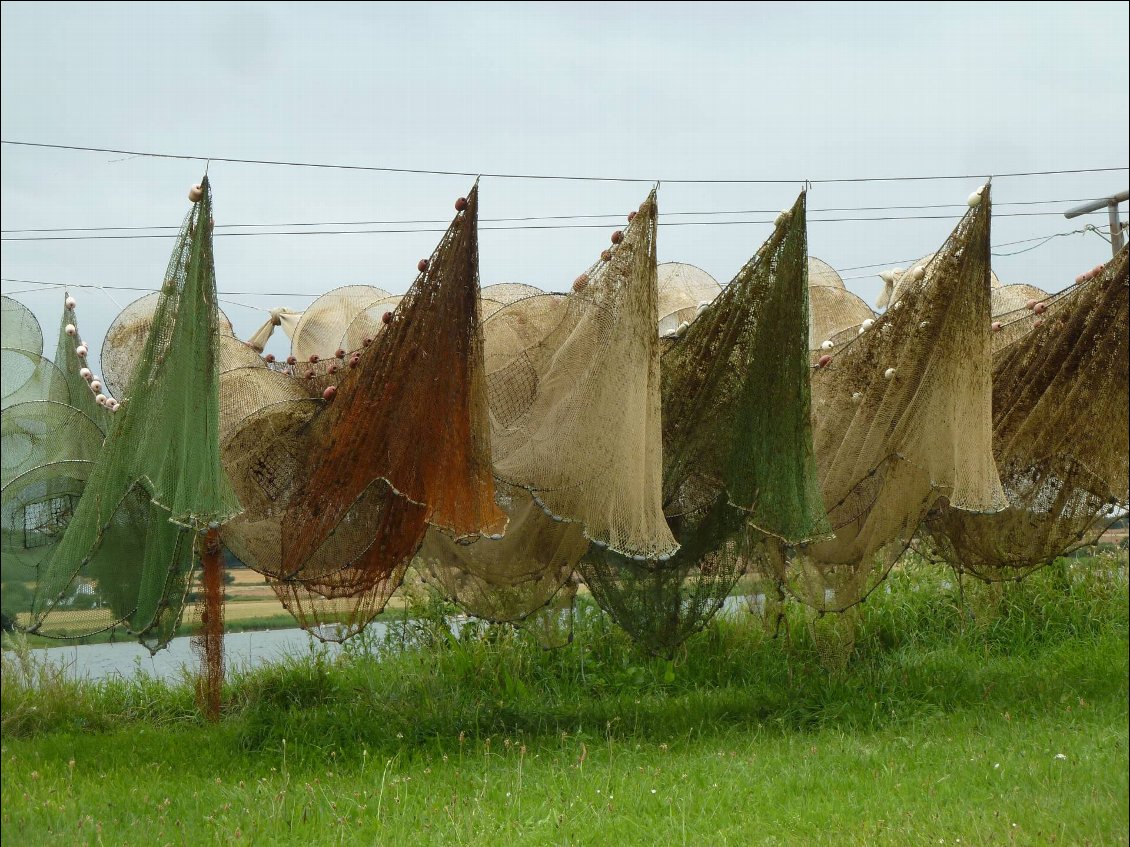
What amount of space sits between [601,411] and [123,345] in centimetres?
243

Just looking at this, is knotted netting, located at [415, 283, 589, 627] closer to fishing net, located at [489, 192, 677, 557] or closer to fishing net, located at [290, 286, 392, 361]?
fishing net, located at [489, 192, 677, 557]

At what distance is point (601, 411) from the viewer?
14.8ft

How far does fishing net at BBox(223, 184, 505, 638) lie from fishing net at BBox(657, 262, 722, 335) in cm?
181

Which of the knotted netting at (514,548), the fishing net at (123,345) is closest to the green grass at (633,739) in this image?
the knotted netting at (514,548)

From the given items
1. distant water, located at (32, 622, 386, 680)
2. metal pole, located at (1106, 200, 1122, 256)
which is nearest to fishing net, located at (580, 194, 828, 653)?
distant water, located at (32, 622, 386, 680)

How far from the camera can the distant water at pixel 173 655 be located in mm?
7945

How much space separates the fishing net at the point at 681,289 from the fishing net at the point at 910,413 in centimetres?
89

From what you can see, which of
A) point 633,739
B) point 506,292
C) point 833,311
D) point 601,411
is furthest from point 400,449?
point 833,311

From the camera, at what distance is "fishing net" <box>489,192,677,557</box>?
441 centimetres

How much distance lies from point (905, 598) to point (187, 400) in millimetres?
7064

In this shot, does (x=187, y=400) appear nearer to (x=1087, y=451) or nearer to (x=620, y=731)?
(x=620, y=731)

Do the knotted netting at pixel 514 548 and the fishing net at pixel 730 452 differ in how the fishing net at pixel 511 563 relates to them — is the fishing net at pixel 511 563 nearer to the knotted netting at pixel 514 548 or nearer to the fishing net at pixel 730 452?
the knotted netting at pixel 514 548

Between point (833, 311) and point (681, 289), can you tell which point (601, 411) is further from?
point (833, 311)

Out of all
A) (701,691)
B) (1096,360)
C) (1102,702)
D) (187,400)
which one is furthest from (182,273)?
(1102,702)
